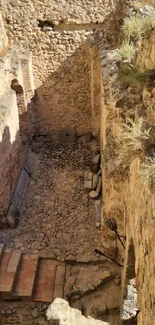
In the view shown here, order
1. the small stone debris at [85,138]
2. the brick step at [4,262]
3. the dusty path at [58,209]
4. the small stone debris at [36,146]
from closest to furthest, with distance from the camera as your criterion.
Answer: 1. the brick step at [4,262]
2. the dusty path at [58,209]
3. the small stone debris at [36,146]
4. the small stone debris at [85,138]

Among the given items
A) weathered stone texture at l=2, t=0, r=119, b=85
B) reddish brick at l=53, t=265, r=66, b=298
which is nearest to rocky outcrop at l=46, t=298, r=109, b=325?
reddish brick at l=53, t=265, r=66, b=298

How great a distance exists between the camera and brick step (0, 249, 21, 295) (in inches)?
204

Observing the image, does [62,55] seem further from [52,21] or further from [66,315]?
[66,315]

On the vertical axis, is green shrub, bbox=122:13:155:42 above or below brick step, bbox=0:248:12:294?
above

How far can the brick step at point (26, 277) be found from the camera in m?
5.18

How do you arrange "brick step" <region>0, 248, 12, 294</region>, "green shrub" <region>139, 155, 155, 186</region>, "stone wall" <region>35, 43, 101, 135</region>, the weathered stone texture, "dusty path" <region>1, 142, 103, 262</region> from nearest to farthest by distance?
"green shrub" <region>139, 155, 155, 186</region> < "brick step" <region>0, 248, 12, 294</region> < "dusty path" <region>1, 142, 103, 262</region> < the weathered stone texture < "stone wall" <region>35, 43, 101, 135</region>

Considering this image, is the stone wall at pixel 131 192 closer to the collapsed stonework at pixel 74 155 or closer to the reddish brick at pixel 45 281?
the collapsed stonework at pixel 74 155

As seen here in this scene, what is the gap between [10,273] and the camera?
5.46 metres

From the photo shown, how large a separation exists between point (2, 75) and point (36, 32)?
1.47 meters

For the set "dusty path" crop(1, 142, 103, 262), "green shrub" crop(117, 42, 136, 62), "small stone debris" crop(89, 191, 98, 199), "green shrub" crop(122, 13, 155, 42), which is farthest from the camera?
"small stone debris" crop(89, 191, 98, 199)

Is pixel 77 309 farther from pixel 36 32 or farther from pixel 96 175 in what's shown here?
pixel 36 32

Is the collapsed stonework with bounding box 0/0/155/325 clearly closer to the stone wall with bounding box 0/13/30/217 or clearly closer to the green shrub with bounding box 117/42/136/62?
the stone wall with bounding box 0/13/30/217

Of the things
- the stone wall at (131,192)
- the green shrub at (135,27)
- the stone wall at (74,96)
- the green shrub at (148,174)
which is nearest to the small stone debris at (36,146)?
the stone wall at (74,96)

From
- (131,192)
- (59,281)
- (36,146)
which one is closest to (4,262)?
(59,281)
